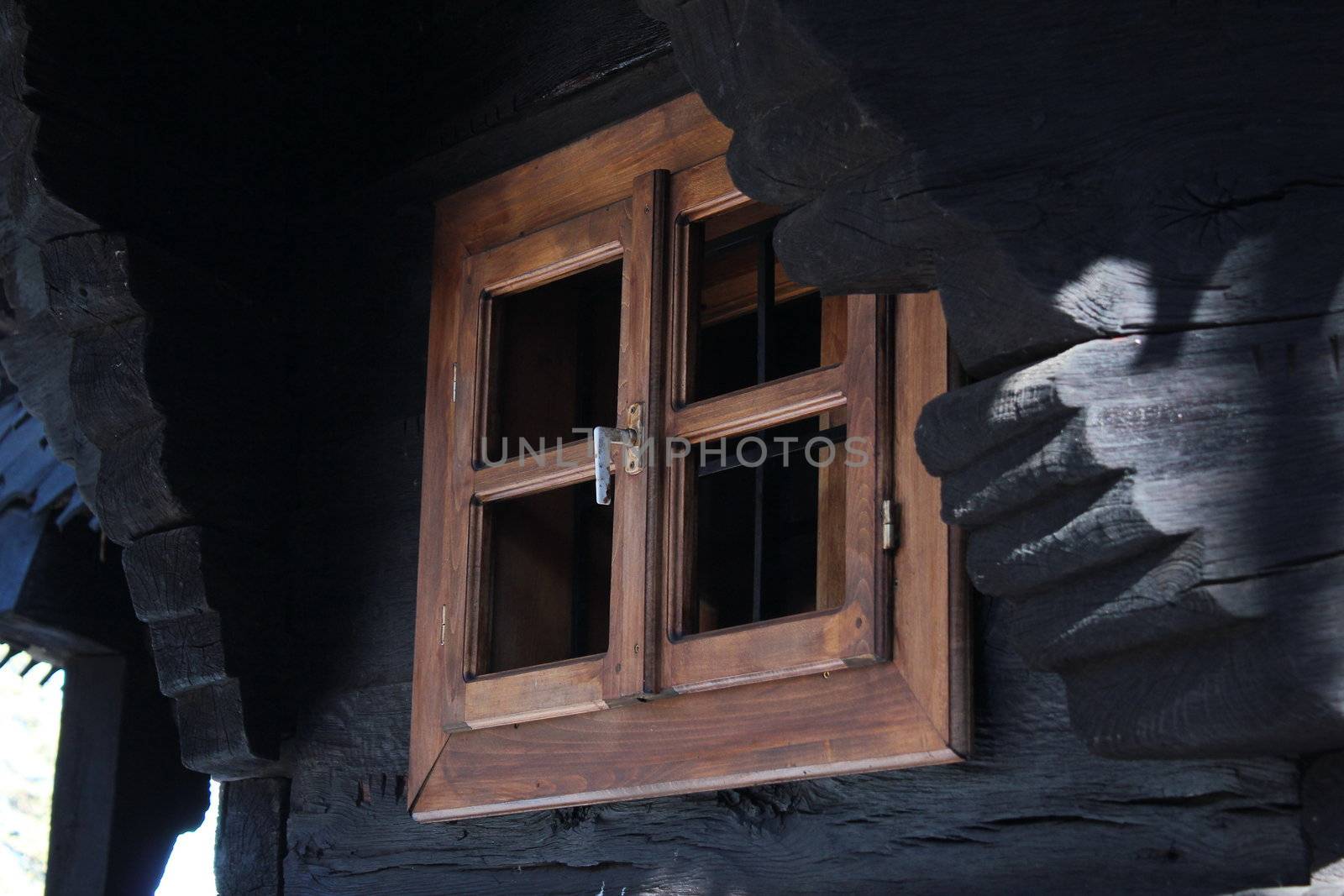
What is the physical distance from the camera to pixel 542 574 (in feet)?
9.91

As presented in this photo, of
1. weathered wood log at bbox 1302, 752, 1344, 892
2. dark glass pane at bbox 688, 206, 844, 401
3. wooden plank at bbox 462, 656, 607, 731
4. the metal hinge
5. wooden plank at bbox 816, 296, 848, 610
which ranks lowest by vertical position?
weathered wood log at bbox 1302, 752, 1344, 892

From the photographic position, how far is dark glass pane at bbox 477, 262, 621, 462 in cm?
305

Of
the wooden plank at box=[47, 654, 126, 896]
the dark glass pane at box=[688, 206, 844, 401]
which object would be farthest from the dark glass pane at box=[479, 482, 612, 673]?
the wooden plank at box=[47, 654, 126, 896]

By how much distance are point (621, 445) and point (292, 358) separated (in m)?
→ 0.98

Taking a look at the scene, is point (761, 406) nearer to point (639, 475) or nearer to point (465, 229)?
point (639, 475)

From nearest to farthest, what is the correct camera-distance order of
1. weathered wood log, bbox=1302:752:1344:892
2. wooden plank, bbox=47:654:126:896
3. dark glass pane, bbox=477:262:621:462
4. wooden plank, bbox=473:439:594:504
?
1. weathered wood log, bbox=1302:752:1344:892
2. wooden plank, bbox=473:439:594:504
3. dark glass pane, bbox=477:262:621:462
4. wooden plank, bbox=47:654:126:896

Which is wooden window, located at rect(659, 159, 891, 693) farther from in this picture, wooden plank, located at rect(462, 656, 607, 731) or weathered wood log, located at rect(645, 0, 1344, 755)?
weathered wood log, located at rect(645, 0, 1344, 755)

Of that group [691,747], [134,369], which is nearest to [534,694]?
[691,747]

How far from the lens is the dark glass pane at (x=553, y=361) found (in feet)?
10.0

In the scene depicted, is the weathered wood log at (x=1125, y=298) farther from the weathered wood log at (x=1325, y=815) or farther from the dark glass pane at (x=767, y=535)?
the dark glass pane at (x=767, y=535)

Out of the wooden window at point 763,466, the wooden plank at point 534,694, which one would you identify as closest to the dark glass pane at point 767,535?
the wooden window at point 763,466

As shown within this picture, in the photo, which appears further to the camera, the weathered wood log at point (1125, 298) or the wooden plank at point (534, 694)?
the wooden plank at point (534, 694)

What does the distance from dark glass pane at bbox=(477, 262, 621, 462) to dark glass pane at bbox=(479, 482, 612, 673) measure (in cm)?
12

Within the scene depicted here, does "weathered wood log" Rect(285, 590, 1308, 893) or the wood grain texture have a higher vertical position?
the wood grain texture
